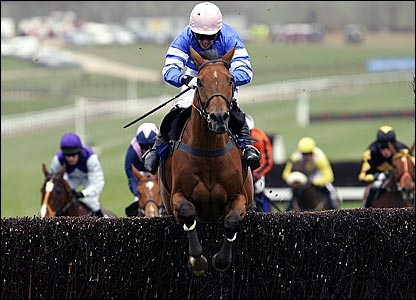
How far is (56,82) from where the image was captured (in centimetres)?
2330

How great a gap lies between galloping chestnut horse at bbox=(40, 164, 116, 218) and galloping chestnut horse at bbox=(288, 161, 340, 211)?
3.61m

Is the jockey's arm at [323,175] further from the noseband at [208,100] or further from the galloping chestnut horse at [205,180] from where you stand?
the noseband at [208,100]

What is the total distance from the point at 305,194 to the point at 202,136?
238 inches

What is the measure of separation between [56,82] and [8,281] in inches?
623

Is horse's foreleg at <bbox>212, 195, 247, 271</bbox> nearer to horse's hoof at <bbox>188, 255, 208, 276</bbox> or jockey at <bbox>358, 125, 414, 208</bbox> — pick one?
horse's hoof at <bbox>188, 255, 208, 276</bbox>

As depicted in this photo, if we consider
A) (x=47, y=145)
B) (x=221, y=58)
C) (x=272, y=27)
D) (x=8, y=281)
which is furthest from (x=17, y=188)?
(x=221, y=58)

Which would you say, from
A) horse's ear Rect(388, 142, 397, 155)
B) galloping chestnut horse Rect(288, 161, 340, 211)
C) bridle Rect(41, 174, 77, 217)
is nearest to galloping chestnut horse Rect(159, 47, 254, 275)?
bridle Rect(41, 174, 77, 217)

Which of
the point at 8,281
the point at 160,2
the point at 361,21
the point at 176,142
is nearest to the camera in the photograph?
the point at 176,142

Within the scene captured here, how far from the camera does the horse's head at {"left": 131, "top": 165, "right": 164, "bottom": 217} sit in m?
9.10

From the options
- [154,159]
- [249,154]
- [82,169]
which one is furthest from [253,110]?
[249,154]

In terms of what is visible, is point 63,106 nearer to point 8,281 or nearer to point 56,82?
point 56,82

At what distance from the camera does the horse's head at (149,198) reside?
9102 millimetres

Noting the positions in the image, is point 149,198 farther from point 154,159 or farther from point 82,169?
point 154,159

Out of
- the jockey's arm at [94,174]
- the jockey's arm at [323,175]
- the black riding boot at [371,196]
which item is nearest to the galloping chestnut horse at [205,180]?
the jockey's arm at [94,174]
